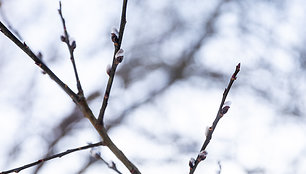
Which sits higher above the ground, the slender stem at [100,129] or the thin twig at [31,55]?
the thin twig at [31,55]

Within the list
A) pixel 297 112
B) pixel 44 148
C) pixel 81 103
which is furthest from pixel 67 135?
pixel 81 103

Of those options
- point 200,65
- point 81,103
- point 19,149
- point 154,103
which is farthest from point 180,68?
point 81,103

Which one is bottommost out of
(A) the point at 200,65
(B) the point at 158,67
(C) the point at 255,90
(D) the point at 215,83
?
(C) the point at 255,90

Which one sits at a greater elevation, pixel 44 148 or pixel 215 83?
pixel 44 148

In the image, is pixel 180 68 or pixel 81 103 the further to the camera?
pixel 180 68

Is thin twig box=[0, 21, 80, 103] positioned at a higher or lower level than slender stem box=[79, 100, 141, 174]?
higher

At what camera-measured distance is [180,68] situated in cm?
215

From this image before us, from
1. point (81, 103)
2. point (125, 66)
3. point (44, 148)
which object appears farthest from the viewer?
point (125, 66)

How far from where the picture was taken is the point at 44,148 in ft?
6.43

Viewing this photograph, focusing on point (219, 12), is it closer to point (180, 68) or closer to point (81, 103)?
point (180, 68)

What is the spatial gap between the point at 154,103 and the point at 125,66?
32cm

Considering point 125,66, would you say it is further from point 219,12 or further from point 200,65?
point 219,12

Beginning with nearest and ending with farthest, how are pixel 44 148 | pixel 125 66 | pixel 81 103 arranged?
1. pixel 81 103
2. pixel 44 148
3. pixel 125 66

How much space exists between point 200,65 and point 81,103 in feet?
5.96
